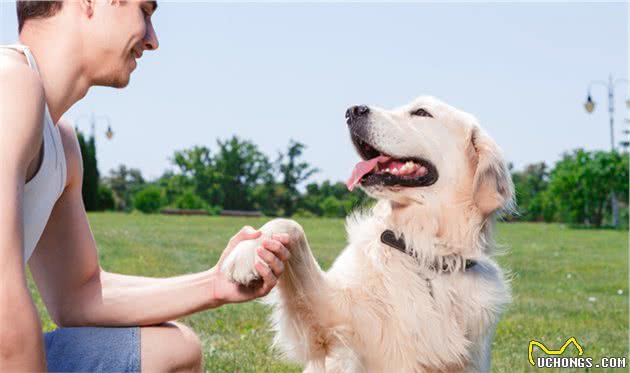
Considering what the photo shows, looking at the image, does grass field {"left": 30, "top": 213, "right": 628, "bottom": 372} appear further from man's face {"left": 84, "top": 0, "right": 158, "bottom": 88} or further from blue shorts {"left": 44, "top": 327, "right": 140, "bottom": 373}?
man's face {"left": 84, "top": 0, "right": 158, "bottom": 88}

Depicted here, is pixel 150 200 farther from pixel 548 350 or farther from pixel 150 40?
pixel 150 40

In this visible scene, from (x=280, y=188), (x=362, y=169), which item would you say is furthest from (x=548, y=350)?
(x=280, y=188)

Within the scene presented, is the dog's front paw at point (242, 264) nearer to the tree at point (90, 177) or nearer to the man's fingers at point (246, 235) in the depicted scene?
the man's fingers at point (246, 235)

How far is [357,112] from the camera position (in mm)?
3648

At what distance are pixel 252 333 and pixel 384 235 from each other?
2417mm

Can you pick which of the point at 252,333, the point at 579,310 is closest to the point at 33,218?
the point at 252,333

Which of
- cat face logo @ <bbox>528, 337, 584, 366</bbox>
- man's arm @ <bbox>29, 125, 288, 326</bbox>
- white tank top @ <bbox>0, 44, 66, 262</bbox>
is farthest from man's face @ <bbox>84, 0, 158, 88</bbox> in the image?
cat face logo @ <bbox>528, 337, 584, 366</bbox>

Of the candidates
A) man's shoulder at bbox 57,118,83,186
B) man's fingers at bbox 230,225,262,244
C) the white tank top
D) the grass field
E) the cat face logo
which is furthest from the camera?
the grass field

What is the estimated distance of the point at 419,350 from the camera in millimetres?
3250

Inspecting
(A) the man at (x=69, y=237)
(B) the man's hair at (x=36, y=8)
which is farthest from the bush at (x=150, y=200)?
(B) the man's hair at (x=36, y=8)

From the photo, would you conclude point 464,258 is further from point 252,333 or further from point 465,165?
point 252,333

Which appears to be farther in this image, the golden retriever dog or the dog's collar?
the dog's collar

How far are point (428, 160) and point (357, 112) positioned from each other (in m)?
0.39

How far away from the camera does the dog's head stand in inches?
139
